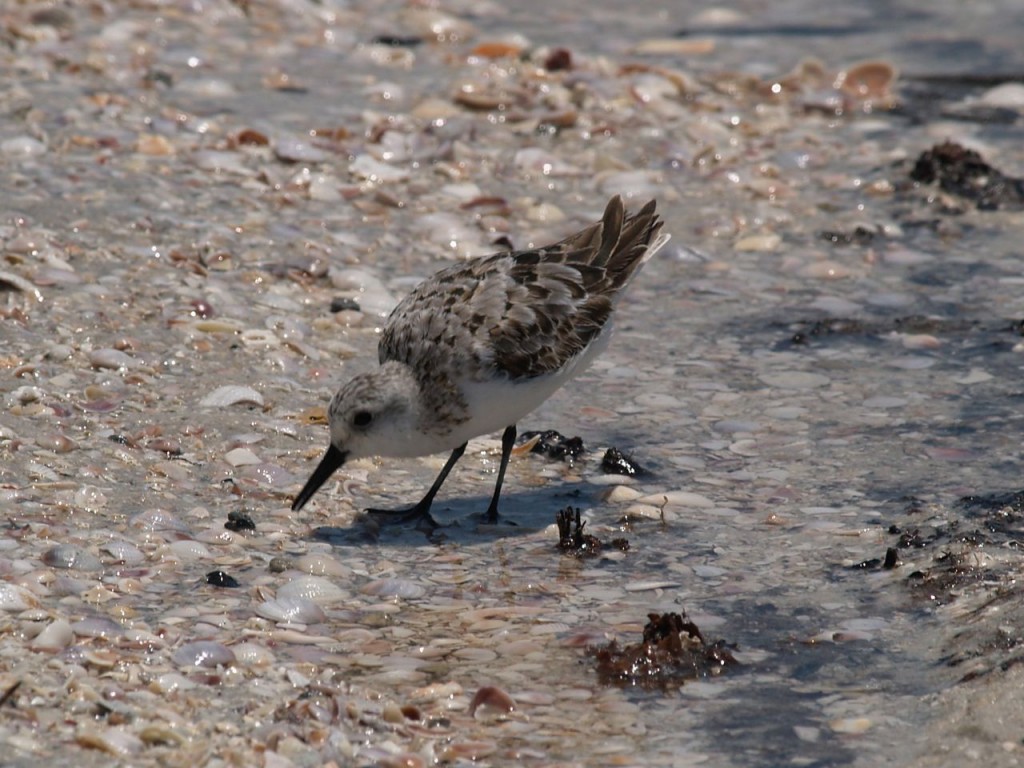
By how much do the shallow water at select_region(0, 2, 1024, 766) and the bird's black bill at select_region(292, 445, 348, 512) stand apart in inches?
5.8

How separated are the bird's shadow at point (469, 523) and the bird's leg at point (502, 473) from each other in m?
0.03

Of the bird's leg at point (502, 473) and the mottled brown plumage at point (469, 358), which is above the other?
the mottled brown plumage at point (469, 358)

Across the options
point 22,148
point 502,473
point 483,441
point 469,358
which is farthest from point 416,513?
point 22,148

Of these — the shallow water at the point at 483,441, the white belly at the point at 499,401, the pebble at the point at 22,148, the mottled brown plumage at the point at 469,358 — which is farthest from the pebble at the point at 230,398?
the pebble at the point at 22,148

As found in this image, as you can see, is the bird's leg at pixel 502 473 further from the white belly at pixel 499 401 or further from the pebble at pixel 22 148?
the pebble at pixel 22 148

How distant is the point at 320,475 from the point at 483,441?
1356 mm

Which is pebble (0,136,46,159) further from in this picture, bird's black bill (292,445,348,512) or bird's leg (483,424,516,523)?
bird's leg (483,424,516,523)

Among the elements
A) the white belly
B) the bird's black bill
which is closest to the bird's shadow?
the bird's black bill

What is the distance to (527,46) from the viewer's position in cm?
1223

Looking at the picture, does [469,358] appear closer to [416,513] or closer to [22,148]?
[416,513]

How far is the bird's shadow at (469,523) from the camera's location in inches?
239

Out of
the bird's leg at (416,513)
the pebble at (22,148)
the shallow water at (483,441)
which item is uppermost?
the pebble at (22,148)

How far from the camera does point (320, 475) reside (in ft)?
19.7

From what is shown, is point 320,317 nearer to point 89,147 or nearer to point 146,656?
point 89,147
